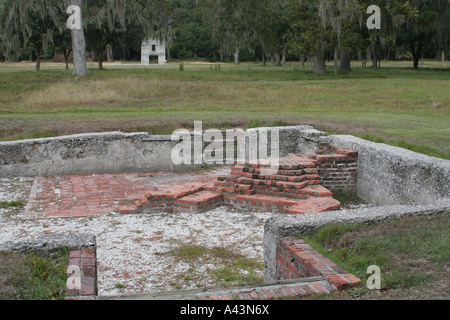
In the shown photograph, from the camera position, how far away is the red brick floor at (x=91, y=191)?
23.2ft

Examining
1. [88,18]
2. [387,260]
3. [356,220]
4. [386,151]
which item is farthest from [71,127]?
[88,18]

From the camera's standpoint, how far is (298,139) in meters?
10.1

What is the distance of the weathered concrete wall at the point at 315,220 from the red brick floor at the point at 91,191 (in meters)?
2.99

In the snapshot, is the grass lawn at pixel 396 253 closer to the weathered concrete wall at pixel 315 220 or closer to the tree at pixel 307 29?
the weathered concrete wall at pixel 315 220

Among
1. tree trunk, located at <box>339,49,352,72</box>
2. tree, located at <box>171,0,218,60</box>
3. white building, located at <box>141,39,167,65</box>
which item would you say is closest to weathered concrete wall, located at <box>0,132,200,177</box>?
tree trunk, located at <box>339,49,352,72</box>

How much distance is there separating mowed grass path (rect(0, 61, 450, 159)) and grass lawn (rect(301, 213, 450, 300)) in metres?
4.60

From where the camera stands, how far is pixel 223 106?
16.6 m

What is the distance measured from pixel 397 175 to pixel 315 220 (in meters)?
2.72

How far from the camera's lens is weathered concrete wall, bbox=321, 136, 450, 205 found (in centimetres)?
594

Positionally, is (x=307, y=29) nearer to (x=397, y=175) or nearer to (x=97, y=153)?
(x=97, y=153)

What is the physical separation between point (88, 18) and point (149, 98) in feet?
40.1

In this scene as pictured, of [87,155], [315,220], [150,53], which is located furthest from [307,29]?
[150,53]
